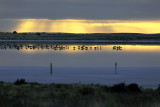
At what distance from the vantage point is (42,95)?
53.7 ft

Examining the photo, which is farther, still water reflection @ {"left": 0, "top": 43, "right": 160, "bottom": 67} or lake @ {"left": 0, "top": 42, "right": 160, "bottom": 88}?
still water reflection @ {"left": 0, "top": 43, "right": 160, "bottom": 67}

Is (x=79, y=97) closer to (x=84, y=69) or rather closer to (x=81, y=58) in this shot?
(x=84, y=69)

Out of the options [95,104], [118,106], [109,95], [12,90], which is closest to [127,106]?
[118,106]

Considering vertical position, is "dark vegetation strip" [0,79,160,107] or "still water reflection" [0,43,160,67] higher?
"still water reflection" [0,43,160,67]

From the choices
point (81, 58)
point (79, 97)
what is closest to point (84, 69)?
point (81, 58)

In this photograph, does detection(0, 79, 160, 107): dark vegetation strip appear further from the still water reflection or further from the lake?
the still water reflection

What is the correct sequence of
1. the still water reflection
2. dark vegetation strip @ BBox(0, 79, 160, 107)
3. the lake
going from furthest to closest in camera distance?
the still water reflection → the lake → dark vegetation strip @ BBox(0, 79, 160, 107)

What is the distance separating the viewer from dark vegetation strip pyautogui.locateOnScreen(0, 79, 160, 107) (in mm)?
13812

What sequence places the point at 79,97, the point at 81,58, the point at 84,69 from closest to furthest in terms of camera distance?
the point at 79,97 < the point at 84,69 < the point at 81,58

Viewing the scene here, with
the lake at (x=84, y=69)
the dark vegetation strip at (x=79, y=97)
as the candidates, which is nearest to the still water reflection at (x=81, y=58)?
the lake at (x=84, y=69)

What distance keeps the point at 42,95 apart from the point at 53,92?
1193 mm

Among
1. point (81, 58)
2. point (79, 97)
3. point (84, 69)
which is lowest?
point (79, 97)

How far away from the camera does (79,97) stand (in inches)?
620

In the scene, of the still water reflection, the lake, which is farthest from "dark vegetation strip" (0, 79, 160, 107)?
the still water reflection
